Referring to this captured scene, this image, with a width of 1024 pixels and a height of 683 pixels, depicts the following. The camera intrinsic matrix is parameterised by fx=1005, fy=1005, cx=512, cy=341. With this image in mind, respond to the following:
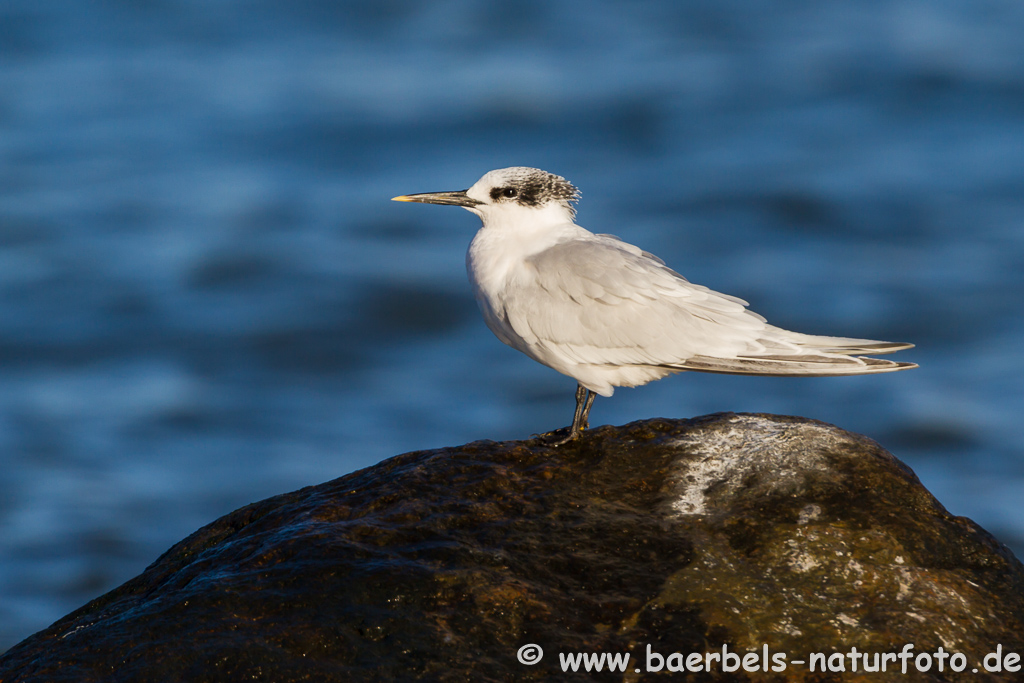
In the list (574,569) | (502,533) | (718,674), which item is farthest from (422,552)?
(718,674)

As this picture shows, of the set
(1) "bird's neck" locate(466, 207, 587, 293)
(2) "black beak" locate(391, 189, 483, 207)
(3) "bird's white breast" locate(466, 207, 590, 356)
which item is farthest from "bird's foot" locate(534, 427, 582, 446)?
(2) "black beak" locate(391, 189, 483, 207)

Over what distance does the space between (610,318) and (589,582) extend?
2.48m

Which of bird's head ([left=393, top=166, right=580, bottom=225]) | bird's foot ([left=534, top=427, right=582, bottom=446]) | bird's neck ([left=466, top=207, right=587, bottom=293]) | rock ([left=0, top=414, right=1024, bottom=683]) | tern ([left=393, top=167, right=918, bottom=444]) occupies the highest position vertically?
bird's head ([left=393, top=166, right=580, bottom=225])

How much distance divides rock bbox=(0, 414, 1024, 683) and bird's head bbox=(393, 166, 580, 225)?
250 centimetres

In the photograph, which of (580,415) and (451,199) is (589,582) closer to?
(580,415)

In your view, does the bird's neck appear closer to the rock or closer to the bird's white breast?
the bird's white breast

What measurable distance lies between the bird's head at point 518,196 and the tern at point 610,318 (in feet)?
0.10

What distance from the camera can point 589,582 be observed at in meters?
5.24

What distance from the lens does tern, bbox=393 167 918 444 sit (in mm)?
6840

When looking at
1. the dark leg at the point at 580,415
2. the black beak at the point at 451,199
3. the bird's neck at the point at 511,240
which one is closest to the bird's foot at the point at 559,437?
the dark leg at the point at 580,415

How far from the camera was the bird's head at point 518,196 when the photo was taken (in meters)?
7.94

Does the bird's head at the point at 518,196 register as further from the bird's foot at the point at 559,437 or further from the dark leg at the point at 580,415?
the bird's foot at the point at 559,437

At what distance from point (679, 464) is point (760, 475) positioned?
494 millimetres

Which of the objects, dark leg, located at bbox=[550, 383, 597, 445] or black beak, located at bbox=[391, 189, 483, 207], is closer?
dark leg, located at bbox=[550, 383, 597, 445]
